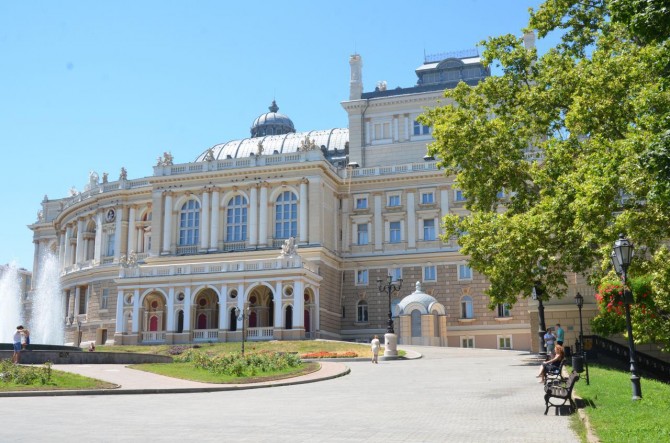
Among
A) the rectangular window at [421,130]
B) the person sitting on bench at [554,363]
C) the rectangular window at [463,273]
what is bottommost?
the person sitting on bench at [554,363]

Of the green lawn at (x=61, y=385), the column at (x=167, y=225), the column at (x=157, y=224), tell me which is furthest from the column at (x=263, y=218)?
the green lawn at (x=61, y=385)

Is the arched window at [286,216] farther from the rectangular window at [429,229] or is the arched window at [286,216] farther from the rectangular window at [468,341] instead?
the rectangular window at [468,341]

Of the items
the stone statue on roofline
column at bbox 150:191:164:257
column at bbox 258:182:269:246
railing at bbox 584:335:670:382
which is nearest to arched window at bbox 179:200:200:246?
column at bbox 150:191:164:257

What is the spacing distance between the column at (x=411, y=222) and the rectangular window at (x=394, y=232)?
1.18 m

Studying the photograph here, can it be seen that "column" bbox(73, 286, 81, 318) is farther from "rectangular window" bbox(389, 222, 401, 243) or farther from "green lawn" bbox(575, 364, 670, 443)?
"green lawn" bbox(575, 364, 670, 443)

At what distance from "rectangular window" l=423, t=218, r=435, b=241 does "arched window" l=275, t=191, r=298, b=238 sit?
1265 centimetres

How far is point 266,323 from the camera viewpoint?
223 feet

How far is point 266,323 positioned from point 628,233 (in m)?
45.7

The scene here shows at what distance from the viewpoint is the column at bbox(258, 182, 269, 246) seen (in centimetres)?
6981

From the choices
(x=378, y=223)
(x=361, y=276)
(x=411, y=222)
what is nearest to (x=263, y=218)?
(x=361, y=276)

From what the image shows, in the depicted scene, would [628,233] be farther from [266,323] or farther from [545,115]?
[266,323]

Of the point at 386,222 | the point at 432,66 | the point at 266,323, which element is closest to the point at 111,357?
the point at 266,323

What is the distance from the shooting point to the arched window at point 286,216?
69.8 meters

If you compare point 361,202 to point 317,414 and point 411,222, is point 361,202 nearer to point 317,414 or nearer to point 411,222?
point 411,222
